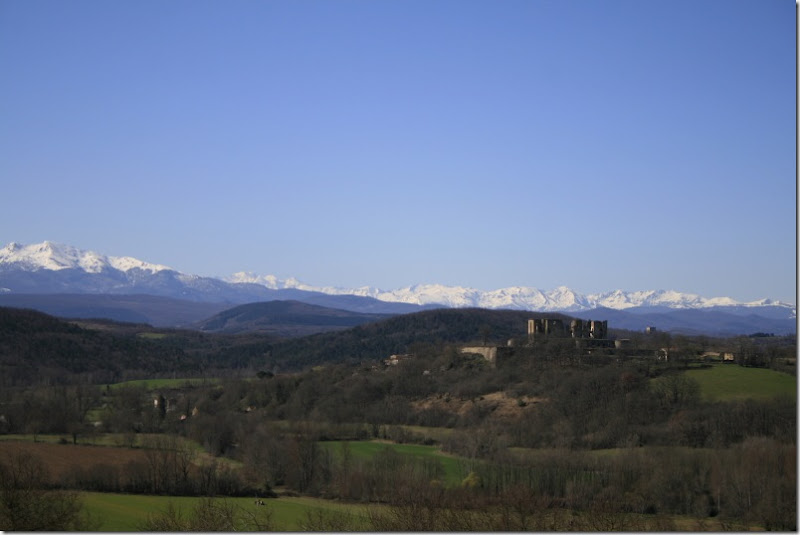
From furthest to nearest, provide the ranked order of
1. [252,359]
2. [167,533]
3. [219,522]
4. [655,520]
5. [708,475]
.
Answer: [252,359] < [708,475] < [655,520] < [219,522] < [167,533]

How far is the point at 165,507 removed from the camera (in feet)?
104

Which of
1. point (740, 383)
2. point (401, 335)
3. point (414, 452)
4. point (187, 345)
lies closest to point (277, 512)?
point (414, 452)

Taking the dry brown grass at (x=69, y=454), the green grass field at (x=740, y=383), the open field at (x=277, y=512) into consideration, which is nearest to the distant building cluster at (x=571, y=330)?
the green grass field at (x=740, y=383)

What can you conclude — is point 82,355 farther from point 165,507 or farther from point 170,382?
point 165,507

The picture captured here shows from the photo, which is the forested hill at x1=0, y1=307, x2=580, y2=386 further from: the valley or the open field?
the open field

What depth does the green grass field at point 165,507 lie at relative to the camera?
27742 mm

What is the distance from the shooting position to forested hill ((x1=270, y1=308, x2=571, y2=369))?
393 ft

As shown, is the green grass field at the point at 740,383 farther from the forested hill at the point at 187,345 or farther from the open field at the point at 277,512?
the forested hill at the point at 187,345

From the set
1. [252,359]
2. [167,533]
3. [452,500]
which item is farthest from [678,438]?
[252,359]

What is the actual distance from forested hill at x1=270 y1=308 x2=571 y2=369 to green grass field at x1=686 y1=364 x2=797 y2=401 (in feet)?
192

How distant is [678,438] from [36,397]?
36876mm

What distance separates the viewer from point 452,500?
3153 centimetres

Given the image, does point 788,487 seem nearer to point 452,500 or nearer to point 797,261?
point 452,500

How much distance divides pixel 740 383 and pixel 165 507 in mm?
32445
